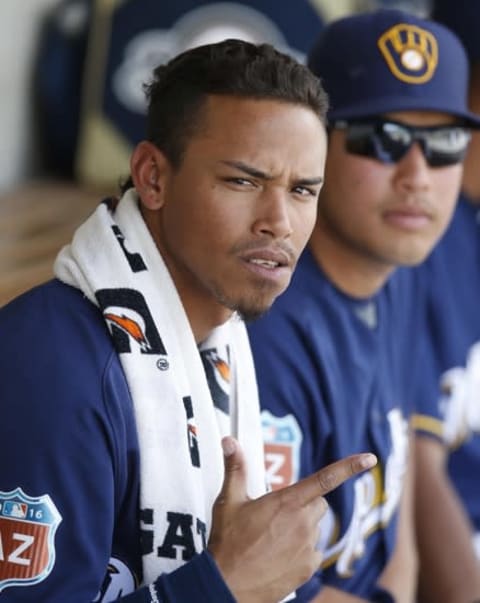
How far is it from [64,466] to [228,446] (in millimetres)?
204

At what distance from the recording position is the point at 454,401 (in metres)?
2.37

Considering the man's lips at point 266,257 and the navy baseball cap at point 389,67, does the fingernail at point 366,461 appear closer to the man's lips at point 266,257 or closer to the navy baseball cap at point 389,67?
the man's lips at point 266,257

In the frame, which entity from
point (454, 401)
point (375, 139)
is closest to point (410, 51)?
point (375, 139)

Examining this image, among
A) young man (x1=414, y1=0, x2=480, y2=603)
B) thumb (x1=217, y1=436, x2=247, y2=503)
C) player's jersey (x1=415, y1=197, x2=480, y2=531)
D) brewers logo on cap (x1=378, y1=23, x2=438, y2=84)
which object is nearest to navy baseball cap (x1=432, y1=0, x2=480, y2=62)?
young man (x1=414, y1=0, x2=480, y2=603)

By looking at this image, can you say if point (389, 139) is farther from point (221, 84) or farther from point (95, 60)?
point (95, 60)

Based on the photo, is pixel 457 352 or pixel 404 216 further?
pixel 457 352

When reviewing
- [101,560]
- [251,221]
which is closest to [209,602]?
[101,560]

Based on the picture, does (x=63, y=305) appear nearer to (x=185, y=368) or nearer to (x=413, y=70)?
(x=185, y=368)

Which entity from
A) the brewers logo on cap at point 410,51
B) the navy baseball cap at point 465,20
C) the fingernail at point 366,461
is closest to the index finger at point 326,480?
the fingernail at point 366,461

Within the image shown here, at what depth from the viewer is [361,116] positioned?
1.84 meters

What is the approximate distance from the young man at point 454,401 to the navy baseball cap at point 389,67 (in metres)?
0.46

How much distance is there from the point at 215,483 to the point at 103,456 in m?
0.17

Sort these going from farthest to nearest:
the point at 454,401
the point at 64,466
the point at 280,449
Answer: the point at 454,401
the point at 280,449
the point at 64,466

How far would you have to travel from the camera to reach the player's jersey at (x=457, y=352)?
232cm
